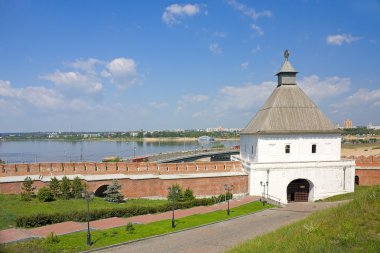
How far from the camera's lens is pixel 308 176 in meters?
20.6

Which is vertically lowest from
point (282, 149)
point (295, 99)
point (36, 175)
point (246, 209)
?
point (246, 209)

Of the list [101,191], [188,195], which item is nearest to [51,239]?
[101,191]

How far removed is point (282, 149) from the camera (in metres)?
20.5

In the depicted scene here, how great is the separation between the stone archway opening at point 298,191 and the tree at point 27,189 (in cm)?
1567

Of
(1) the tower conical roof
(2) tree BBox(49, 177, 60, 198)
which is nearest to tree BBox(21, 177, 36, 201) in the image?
(2) tree BBox(49, 177, 60, 198)

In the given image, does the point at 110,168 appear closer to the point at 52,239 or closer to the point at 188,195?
the point at 188,195

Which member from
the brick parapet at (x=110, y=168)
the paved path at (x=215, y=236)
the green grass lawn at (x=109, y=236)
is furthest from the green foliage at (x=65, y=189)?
the paved path at (x=215, y=236)

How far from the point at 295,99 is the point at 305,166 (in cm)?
470

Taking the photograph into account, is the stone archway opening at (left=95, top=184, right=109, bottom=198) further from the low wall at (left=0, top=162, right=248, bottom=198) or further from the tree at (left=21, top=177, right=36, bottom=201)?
the tree at (left=21, top=177, right=36, bottom=201)

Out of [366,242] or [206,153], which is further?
[206,153]

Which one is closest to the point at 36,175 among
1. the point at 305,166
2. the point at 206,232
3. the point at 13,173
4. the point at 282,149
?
the point at 13,173

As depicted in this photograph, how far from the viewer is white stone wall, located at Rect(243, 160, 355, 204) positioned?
20.3m

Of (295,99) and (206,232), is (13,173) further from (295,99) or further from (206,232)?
(295,99)

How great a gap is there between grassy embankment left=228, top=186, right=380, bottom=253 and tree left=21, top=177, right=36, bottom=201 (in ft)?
39.6
